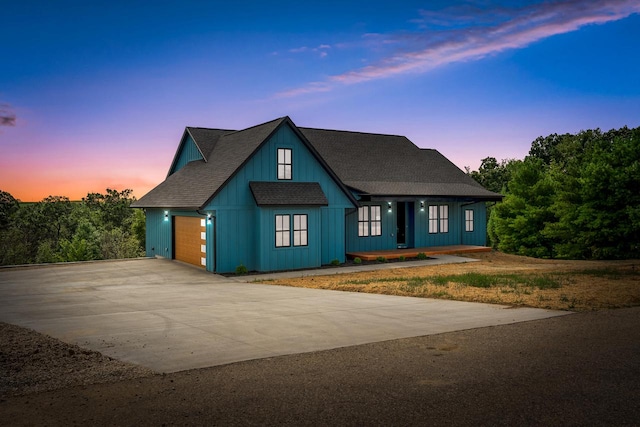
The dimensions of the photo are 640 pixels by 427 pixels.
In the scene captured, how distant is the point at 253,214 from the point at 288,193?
67.6 inches

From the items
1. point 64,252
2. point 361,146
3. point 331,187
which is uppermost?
point 361,146

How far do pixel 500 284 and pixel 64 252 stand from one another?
6156 centimetres

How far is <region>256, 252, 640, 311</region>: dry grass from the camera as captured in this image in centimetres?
1279

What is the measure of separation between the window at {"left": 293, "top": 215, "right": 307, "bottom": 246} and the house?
0.04 meters

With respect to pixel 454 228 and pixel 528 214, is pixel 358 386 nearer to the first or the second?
pixel 454 228

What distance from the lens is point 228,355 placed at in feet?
25.8

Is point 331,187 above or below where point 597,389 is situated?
above

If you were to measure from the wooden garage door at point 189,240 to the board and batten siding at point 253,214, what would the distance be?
1.61m

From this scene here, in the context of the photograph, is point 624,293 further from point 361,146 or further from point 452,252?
point 361,146

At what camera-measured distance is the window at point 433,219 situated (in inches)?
1133

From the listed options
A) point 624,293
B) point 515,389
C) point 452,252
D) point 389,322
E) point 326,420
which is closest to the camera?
point 326,420

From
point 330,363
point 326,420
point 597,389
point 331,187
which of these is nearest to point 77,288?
point 331,187

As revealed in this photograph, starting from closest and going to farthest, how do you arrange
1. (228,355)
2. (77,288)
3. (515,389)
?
(515,389), (228,355), (77,288)

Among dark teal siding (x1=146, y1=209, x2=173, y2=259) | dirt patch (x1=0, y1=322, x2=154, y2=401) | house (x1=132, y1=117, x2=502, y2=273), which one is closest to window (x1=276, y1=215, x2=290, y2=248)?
house (x1=132, y1=117, x2=502, y2=273)
